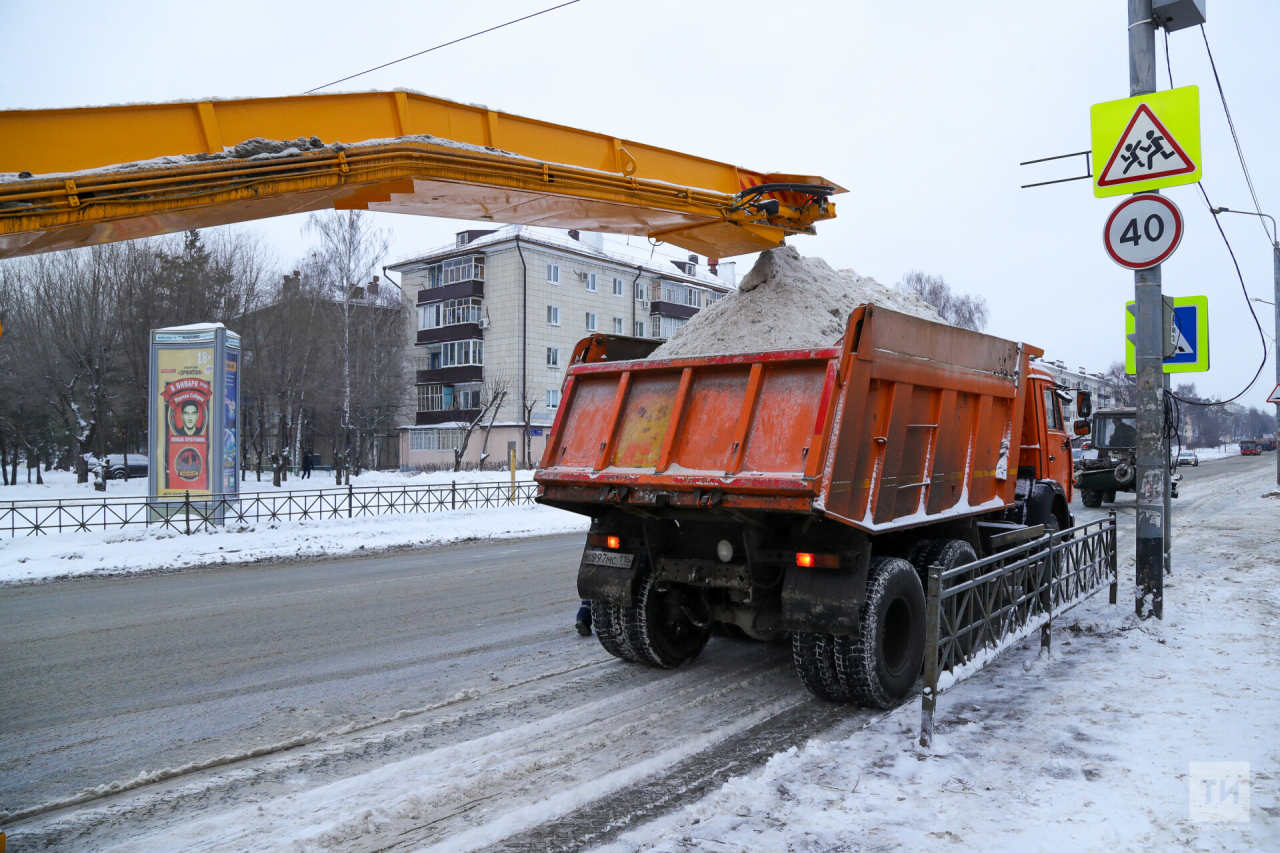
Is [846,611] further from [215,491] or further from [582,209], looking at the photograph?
[215,491]

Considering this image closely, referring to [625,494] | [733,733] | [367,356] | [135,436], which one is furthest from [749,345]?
[135,436]

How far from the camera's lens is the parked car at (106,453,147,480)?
36.8m

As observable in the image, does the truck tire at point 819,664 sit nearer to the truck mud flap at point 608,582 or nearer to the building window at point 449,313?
the truck mud flap at point 608,582

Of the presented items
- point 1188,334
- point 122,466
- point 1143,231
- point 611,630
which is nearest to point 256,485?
point 122,466

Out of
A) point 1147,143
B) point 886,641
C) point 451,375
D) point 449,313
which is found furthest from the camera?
point 449,313

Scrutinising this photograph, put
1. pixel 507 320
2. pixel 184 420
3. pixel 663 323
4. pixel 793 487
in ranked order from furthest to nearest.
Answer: pixel 663 323 < pixel 507 320 < pixel 184 420 < pixel 793 487

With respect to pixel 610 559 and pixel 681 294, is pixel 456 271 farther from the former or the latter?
pixel 610 559

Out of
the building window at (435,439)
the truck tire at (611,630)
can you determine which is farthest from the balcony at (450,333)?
the truck tire at (611,630)

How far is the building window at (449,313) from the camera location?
4669 centimetres

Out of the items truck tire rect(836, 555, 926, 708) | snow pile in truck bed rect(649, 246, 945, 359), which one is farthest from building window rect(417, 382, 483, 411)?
truck tire rect(836, 555, 926, 708)

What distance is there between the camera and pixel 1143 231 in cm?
745

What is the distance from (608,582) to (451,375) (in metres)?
43.4

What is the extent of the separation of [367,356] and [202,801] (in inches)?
1428

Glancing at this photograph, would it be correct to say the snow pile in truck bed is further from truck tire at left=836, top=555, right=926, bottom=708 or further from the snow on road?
the snow on road
